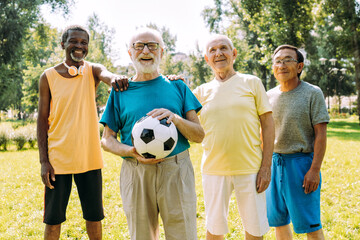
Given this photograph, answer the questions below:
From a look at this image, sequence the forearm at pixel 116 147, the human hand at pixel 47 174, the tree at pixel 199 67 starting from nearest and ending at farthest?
1. the forearm at pixel 116 147
2. the human hand at pixel 47 174
3. the tree at pixel 199 67

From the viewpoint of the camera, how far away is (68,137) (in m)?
2.78

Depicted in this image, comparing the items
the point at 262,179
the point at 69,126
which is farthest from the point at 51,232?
the point at 262,179

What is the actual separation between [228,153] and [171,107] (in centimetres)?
90

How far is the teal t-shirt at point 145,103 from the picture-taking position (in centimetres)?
225

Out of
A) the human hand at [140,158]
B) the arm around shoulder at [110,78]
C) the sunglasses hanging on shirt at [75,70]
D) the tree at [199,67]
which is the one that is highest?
the tree at [199,67]

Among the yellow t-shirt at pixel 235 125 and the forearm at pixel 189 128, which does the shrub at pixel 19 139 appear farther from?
the forearm at pixel 189 128

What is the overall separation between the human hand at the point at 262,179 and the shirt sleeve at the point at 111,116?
1460mm

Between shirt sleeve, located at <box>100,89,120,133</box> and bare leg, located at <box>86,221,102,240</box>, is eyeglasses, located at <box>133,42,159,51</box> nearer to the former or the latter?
shirt sleeve, located at <box>100,89,120,133</box>

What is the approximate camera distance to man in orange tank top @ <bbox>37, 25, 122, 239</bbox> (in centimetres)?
277

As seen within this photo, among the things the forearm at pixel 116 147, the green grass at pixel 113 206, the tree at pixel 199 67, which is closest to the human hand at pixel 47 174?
the forearm at pixel 116 147

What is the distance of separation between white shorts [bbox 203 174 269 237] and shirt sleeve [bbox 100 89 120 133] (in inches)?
46.3

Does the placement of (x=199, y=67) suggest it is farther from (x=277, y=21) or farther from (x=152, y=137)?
(x=152, y=137)

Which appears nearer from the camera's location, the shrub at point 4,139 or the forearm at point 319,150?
the forearm at point 319,150

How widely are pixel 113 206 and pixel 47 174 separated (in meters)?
2.90
